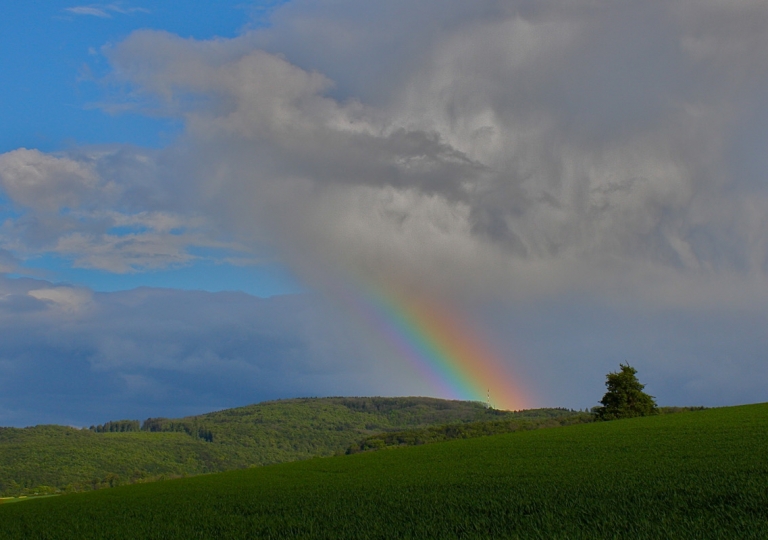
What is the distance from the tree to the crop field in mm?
40973

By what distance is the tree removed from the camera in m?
91.6

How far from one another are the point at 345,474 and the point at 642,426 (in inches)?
1127

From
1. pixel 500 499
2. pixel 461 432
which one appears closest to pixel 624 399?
pixel 461 432

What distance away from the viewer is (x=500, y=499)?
23.8m

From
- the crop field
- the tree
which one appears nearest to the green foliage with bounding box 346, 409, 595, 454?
the tree

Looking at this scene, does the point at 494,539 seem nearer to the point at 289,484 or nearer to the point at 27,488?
the point at 289,484

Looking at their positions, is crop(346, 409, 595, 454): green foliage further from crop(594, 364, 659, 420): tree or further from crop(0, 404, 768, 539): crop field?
crop(0, 404, 768, 539): crop field

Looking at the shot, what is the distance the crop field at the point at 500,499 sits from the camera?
17.7 m

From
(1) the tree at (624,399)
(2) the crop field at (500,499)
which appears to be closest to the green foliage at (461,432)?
(1) the tree at (624,399)

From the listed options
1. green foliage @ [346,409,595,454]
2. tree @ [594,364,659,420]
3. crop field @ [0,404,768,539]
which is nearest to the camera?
crop field @ [0,404,768,539]

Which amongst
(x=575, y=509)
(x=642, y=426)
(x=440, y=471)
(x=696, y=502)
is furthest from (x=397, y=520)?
(x=642, y=426)

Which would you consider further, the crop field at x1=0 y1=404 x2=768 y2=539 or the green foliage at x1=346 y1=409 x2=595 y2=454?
the green foliage at x1=346 y1=409 x2=595 y2=454

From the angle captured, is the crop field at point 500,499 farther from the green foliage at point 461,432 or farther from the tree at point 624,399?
the green foliage at point 461,432

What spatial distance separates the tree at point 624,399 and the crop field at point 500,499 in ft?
134
